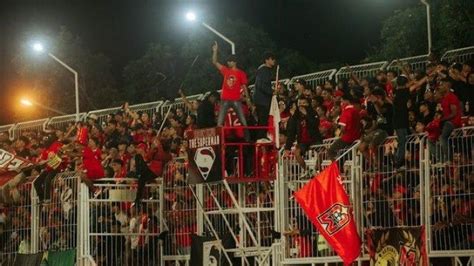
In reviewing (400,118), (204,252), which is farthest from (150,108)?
(400,118)

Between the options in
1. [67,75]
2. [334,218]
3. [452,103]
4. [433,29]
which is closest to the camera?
[452,103]

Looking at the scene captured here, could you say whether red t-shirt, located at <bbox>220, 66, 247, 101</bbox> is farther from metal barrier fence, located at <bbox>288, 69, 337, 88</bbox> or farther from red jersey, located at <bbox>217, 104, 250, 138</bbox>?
metal barrier fence, located at <bbox>288, 69, 337, 88</bbox>

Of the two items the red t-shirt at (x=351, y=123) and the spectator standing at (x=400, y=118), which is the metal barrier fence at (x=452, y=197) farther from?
the red t-shirt at (x=351, y=123)

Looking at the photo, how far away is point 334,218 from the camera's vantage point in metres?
19.0

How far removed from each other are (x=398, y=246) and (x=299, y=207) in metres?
2.42

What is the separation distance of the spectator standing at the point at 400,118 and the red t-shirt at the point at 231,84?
11.2 ft

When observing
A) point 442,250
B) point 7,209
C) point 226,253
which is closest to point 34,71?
point 7,209

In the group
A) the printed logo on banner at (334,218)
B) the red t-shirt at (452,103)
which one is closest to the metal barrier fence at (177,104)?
the printed logo on banner at (334,218)

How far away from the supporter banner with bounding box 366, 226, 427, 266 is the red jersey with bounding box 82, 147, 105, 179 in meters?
6.63

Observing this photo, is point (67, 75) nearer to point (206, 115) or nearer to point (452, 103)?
point (206, 115)

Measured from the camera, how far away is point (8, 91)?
195 feet

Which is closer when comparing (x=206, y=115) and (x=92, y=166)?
(x=206, y=115)

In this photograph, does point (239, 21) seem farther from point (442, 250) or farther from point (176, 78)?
point (442, 250)

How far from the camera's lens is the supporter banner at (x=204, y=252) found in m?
21.7
